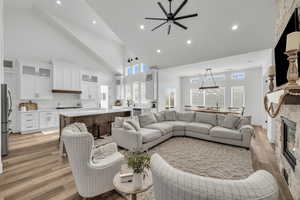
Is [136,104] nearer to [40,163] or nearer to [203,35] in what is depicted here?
[203,35]

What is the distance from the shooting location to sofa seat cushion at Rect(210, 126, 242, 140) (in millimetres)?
3705

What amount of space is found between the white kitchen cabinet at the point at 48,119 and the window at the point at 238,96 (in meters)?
8.59

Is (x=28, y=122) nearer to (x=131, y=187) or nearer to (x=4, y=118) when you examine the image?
(x=4, y=118)

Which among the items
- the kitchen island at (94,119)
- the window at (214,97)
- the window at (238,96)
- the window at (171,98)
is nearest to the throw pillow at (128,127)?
the kitchen island at (94,119)

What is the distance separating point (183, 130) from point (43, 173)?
12.3 ft

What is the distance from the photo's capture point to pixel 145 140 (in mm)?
3461

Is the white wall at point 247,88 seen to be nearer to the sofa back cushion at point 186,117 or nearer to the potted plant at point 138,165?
the sofa back cushion at point 186,117

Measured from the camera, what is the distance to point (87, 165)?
5.58ft

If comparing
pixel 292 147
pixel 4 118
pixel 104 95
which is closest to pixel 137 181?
pixel 292 147

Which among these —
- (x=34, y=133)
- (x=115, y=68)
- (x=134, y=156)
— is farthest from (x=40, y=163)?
(x=115, y=68)

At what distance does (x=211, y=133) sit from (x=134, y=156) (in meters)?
3.34

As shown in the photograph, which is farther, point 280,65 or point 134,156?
point 280,65

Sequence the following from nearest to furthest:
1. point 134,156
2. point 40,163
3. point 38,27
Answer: point 134,156 → point 40,163 → point 38,27

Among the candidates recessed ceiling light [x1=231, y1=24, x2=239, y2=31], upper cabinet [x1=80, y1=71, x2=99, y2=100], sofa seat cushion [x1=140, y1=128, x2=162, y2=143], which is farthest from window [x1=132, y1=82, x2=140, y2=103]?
recessed ceiling light [x1=231, y1=24, x2=239, y2=31]
